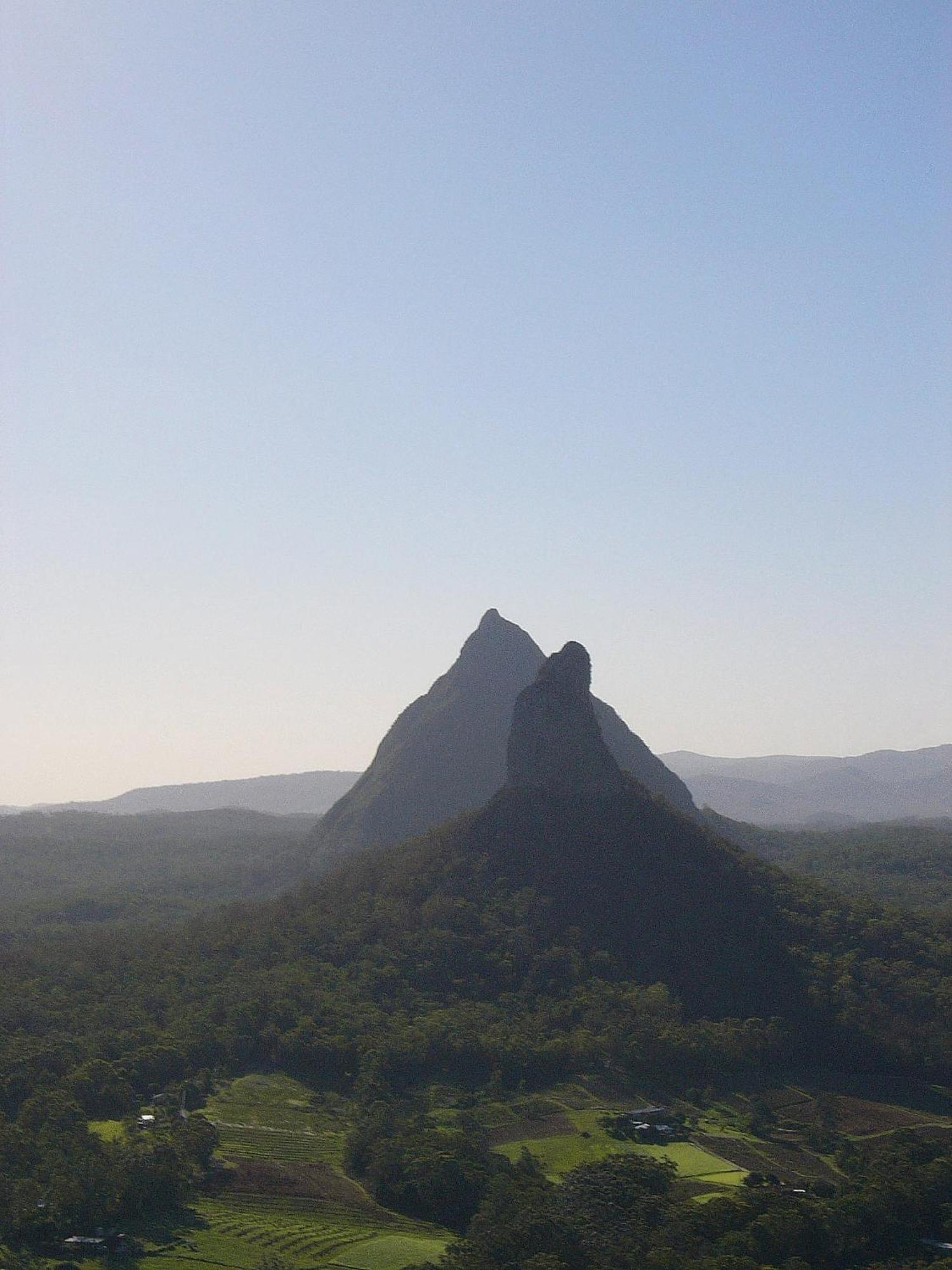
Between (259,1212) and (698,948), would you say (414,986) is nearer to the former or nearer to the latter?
(698,948)

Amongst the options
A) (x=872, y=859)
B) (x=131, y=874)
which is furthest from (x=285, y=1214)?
(x=131, y=874)

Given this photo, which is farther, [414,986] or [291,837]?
[291,837]

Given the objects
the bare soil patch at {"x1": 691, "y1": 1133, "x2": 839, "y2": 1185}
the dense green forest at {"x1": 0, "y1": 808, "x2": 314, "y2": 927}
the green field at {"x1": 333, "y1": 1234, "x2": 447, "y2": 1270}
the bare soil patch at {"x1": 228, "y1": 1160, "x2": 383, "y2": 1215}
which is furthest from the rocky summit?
the dense green forest at {"x1": 0, "y1": 808, "x2": 314, "y2": 927}

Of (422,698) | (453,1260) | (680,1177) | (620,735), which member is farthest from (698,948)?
(422,698)

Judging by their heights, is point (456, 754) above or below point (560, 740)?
above

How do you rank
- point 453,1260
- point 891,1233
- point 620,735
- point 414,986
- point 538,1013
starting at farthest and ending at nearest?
point 620,735 → point 414,986 → point 538,1013 → point 891,1233 → point 453,1260

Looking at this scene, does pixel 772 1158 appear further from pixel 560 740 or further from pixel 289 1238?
pixel 560 740

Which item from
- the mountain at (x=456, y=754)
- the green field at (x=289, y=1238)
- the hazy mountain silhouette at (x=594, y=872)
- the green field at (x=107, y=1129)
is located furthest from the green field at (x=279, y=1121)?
the mountain at (x=456, y=754)

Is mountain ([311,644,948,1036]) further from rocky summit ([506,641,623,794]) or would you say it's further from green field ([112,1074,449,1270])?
green field ([112,1074,449,1270])
